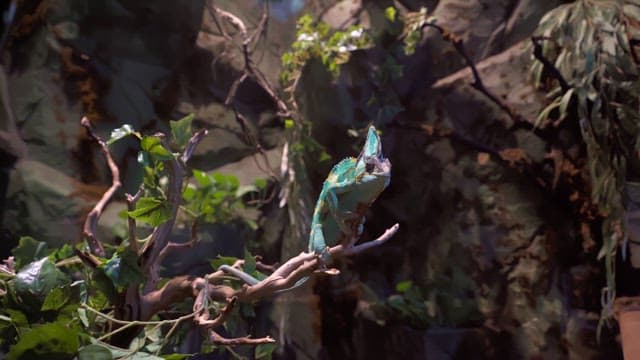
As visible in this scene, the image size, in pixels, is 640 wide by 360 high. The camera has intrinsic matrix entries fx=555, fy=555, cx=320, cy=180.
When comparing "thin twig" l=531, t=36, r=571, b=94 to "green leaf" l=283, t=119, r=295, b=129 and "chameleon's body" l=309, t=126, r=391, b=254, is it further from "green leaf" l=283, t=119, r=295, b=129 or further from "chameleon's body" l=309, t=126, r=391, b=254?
"chameleon's body" l=309, t=126, r=391, b=254

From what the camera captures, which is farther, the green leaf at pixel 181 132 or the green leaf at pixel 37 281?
the green leaf at pixel 181 132

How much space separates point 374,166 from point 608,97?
1.71 m

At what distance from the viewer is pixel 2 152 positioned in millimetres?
2725

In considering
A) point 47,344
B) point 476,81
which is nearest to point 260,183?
point 476,81

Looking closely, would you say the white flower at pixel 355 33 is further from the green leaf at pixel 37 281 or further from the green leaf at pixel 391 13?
the green leaf at pixel 37 281

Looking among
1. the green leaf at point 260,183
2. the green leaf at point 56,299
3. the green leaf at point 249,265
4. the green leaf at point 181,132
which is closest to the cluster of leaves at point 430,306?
the green leaf at point 260,183

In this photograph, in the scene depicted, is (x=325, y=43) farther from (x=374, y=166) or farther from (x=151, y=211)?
(x=374, y=166)

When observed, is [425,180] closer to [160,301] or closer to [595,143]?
[595,143]

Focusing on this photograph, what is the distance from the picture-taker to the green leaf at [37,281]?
1.32 m

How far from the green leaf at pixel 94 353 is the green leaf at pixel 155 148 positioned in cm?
53

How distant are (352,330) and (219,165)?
3.76 ft

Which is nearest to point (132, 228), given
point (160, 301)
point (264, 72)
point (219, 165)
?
point (160, 301)

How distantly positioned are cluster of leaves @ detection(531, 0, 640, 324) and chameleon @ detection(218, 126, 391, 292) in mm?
1602

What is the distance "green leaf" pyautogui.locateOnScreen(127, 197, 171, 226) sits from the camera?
1.54m
